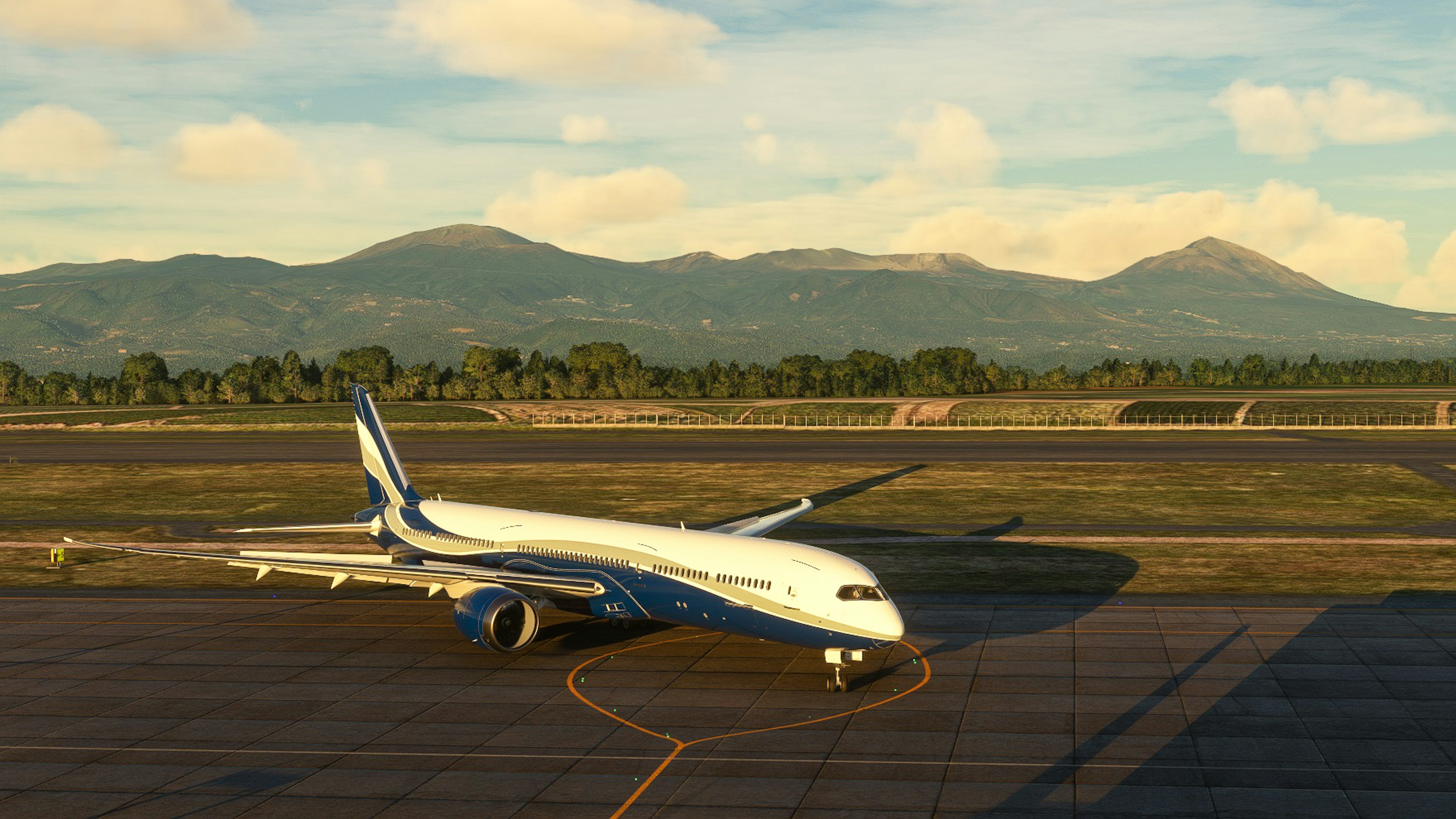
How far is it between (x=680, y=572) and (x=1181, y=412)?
5822 inches

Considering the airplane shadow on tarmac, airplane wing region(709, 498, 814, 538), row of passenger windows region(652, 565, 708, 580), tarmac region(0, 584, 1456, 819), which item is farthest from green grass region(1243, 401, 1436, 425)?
row of passenger windows region(652, 565, 708, 580)

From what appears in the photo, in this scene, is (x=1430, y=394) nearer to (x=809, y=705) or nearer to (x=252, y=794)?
(x=809, y=705)

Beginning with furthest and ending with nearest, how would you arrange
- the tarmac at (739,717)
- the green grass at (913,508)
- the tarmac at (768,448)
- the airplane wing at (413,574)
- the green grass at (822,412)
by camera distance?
the green grass at (822,412) < the tarmac at (768,448) < the green grass at (913,508) < the airplane wing at (413,574) < the tarmac at (739,717)

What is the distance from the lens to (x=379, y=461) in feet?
158

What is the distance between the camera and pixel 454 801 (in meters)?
25.5

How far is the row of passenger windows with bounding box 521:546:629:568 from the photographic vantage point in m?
37.8

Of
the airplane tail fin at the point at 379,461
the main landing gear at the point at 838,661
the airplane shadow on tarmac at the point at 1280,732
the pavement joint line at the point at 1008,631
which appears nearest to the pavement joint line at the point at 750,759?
the airplane shadow on tarmac at the point at 1280,732

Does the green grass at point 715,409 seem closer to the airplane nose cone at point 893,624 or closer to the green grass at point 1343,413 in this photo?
the green grass at point 1343,413

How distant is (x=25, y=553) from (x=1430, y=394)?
19261 cm

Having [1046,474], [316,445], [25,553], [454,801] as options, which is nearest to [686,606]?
[454,801]

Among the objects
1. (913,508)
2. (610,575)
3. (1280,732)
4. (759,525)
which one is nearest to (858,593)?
(610,575)

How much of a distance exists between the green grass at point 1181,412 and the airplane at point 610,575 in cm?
12733

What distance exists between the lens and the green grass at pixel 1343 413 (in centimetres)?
15100

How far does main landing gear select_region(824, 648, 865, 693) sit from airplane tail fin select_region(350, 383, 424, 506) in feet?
70.0
